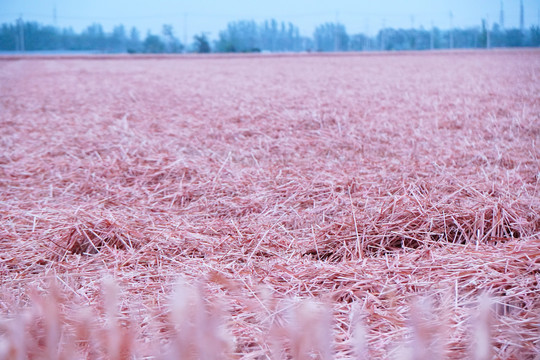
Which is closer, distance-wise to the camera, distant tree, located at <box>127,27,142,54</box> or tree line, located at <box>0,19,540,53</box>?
tree line, located at <box>0,19,540,53</box>

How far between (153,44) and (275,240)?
55621 mm

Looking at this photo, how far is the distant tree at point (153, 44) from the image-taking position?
51.2 metres

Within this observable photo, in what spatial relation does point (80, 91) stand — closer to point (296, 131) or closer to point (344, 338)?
point (296, 131)

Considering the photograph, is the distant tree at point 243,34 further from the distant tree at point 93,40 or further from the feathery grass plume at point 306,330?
the feathery grass plume at point 306,330

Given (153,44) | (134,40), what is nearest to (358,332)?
(153,44)

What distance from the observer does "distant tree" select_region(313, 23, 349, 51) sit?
5531 centimetres

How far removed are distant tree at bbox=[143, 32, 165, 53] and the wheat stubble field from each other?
5011 cm

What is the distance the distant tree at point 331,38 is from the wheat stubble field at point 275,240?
172ft

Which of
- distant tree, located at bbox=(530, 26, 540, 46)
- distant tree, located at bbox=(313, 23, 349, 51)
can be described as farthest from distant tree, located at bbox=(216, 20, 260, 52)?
distant tree, located at bbox=(530, 26, 540, 46)

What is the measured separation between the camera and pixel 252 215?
7.44 feet

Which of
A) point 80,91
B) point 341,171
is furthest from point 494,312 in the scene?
point 80,91

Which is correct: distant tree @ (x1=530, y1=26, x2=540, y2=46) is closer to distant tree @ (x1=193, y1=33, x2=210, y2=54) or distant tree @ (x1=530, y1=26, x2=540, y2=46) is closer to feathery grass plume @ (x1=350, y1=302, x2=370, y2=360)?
feathery grass plume @ (x1=350, y1=302, x2=370, y2=360)

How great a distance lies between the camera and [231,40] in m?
57.1

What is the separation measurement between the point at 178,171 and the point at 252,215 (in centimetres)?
100
